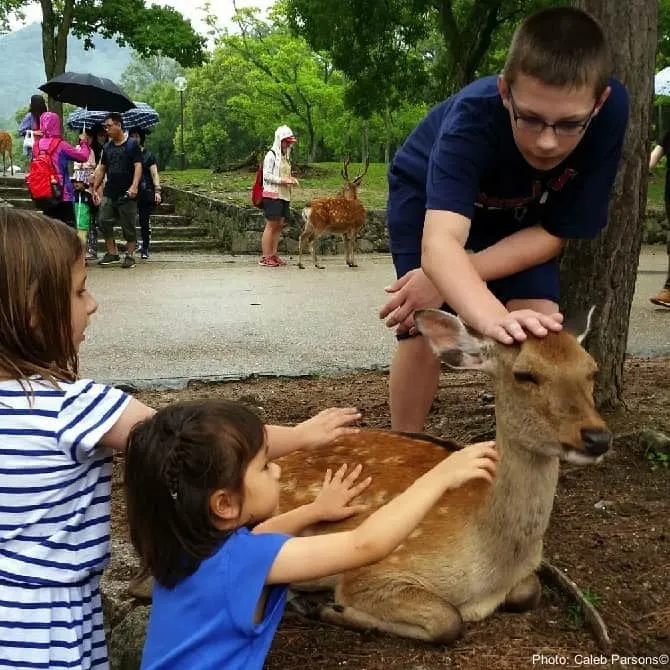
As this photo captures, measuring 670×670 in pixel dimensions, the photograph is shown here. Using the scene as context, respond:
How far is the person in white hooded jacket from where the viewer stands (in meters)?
13.6

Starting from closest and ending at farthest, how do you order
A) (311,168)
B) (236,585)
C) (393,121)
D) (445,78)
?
(236,585)
(445,78)
(311,168)
(393,121)

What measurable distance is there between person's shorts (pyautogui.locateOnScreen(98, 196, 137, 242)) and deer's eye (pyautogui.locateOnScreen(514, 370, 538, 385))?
435 inches

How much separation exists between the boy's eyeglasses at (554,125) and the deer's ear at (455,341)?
63 cm

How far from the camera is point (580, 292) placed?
424 cm

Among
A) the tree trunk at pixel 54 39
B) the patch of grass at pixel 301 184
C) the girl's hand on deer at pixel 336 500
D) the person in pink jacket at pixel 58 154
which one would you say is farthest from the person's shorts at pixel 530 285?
the tree trunk at pixel 54 39

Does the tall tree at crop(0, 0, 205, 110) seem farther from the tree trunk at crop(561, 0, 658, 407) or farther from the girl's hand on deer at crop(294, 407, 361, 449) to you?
the girl's hand on deer at crop(294, 407, 361, 449)

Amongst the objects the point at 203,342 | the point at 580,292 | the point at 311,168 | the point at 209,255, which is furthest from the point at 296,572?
the point at 311,168

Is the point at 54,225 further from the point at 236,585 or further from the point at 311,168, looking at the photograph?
Answer: the point at 311,168

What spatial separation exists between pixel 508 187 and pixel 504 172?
8cm

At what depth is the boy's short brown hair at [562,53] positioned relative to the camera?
2.57m

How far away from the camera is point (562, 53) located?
2.57m

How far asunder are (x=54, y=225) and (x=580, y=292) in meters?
2.72

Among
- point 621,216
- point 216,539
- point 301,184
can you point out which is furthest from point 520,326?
point 301,184

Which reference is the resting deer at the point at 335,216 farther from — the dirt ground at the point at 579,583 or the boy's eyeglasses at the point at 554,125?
the boy's eyeglasses at the point at 554,125
